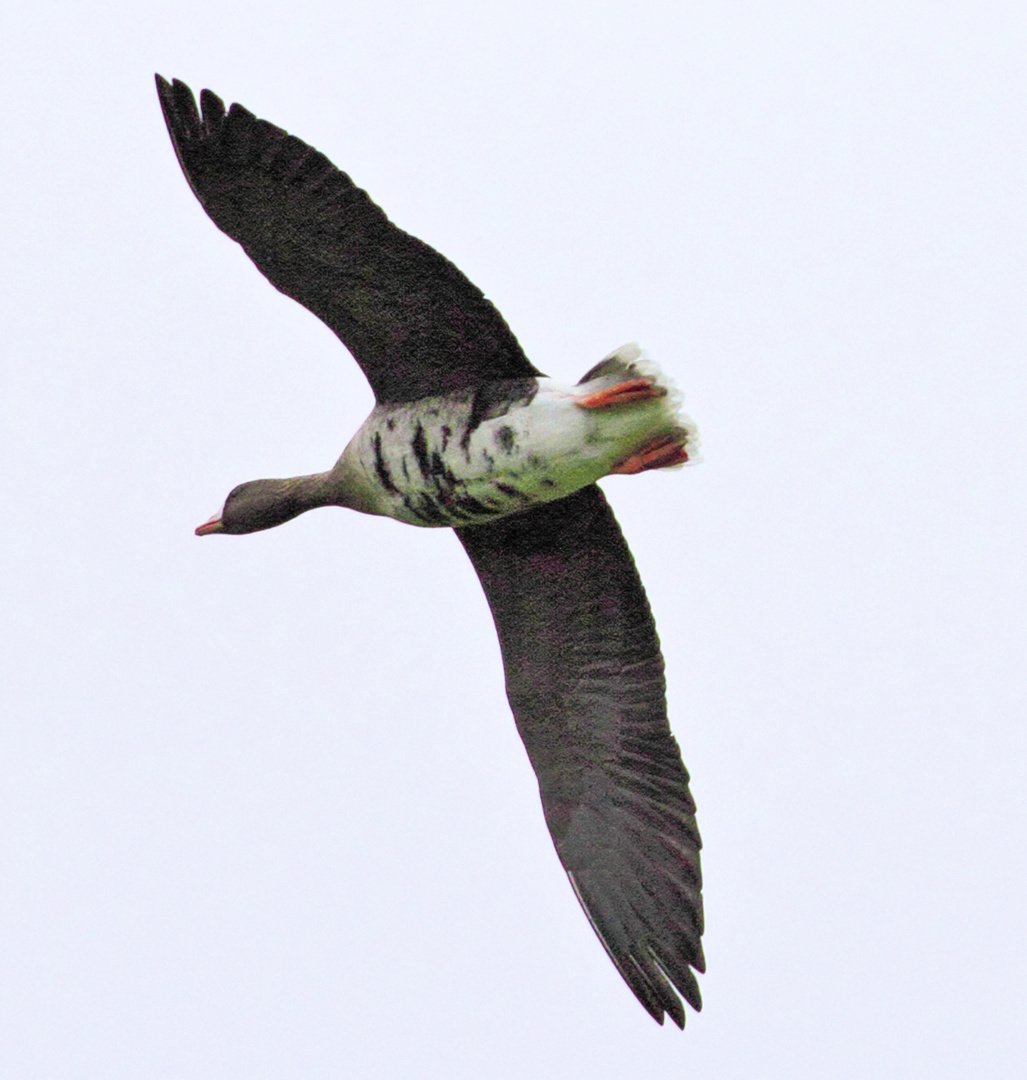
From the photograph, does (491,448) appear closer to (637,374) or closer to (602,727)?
(637,374)

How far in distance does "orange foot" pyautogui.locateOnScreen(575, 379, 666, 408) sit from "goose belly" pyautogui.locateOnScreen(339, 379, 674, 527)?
0.05 metres

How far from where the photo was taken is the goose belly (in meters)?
6.50

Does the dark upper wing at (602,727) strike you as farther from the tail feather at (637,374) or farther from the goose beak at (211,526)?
the goose beak at (211,526)

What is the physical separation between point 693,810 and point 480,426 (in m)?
1.61

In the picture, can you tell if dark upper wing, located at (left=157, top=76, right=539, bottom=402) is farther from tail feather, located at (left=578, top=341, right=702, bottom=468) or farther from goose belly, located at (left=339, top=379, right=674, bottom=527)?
tail feather, located at (left=578, top=341, right=702, bottom=468)

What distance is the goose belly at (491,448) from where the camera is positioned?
6496mm

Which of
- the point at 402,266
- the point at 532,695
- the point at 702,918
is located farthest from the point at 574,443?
the point at 702,918

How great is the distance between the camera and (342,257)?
6363mm

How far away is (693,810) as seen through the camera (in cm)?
725

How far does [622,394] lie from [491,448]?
18.1 inches

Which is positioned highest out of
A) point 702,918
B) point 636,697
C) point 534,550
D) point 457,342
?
point 457,342

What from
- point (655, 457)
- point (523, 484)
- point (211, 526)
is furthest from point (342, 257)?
point (211, 526)

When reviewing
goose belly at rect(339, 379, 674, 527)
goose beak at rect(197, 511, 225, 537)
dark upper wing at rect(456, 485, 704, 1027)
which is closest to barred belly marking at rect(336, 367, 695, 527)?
goose belly at rect(339, 379, 674, 527)

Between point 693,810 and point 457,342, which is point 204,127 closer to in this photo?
point 457,342
